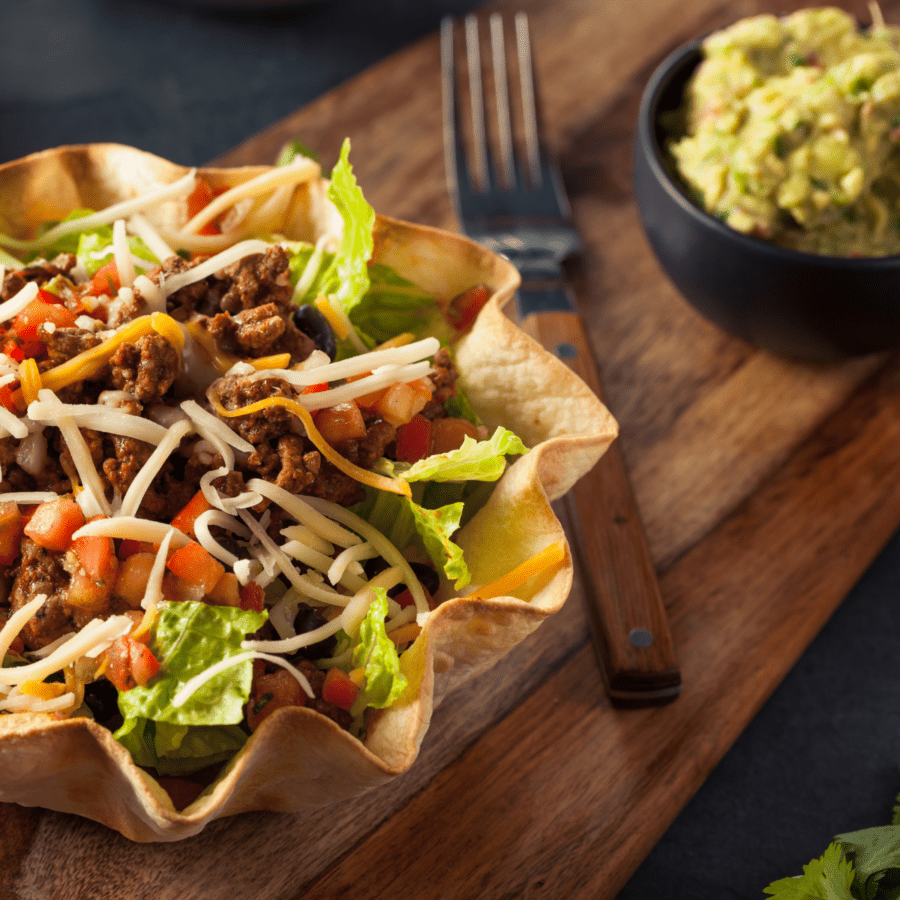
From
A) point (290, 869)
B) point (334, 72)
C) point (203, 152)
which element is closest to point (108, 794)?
point (290, 869)

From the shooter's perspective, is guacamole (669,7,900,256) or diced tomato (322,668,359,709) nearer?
diced tomato (322,668,359,709)

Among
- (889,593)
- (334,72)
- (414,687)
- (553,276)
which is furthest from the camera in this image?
(334,72)

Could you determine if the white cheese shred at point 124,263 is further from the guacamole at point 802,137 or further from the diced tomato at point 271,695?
the guacamole at point 802,137

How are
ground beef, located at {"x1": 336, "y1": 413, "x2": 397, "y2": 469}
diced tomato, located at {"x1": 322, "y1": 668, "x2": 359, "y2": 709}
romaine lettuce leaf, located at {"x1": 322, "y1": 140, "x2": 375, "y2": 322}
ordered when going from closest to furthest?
diced tomato, located at {"x1": 322, "y1": 668, "x2": 359, "y2": 709}, ground beef, located at {"x1": 336, "y1": 413, "x2": 397, "y2": 469}, romaine lettuce leaf, located at {"x1": 322, "y1": 140, "x2": 375, "y2": 322}

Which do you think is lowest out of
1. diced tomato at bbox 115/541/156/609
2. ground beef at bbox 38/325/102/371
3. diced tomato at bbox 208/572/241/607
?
diced tomato at bbox 208/572/241/607

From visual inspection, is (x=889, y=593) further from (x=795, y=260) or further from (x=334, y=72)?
(x=334, y=72)

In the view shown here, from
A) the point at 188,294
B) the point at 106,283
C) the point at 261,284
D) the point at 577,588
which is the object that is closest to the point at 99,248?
the point at 106,283

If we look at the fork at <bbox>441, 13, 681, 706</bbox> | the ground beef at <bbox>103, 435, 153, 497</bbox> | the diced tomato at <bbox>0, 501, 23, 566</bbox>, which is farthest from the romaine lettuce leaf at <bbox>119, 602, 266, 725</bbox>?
the fork at <bbox>441, 13, 681, 706</bbox>

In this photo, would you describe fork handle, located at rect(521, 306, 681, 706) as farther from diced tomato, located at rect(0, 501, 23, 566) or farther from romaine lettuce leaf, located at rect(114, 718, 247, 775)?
diced tomato, located at rect(0, 501, 23, 566)
